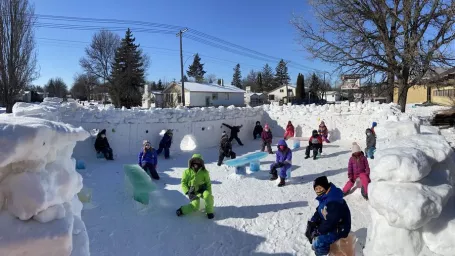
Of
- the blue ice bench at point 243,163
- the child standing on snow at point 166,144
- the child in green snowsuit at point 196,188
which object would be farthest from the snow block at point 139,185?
the child standing on snow at point 166,144

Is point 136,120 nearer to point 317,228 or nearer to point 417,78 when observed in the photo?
point 317,228

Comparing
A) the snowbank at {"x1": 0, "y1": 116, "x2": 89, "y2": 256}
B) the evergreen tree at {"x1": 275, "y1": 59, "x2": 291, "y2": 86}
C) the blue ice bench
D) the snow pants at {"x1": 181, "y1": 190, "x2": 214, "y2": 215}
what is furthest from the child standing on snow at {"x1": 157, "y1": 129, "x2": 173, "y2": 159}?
the evergreen tree at {"x1": 275, "y1": 59, "x2": 291, "y2": 86}

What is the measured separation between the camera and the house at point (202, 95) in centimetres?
3581

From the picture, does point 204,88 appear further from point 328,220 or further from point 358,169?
point 328,220

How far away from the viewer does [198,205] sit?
217 inches

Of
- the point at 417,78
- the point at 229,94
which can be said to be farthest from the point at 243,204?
the point at 229,94

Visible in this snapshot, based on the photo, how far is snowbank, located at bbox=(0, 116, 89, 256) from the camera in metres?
1.82

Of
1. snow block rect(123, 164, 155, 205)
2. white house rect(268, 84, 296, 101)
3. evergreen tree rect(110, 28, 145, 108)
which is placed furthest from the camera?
white house rect(268, 84, 296, 101)

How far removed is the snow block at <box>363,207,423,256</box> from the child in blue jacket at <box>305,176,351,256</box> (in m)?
0.85

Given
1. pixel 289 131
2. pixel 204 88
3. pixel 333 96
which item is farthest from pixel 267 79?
pixel 289 131

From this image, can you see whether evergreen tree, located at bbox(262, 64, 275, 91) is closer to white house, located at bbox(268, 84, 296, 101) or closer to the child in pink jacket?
white house, located at bbox(268, 84, 296, 101)

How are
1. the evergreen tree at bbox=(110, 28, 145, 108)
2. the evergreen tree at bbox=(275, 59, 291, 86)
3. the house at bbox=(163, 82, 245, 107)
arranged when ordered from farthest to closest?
the evergreen tree at bbox=(275, 59, 291, 86), the house at bbox=(163, 82, 245, 107), the evergreen tree at bbox=(110, 28, 145, 108)

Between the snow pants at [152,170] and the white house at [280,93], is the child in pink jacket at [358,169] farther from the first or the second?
the white house at [280,93]

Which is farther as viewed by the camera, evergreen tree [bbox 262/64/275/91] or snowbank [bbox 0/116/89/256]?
evergreen tree [bbox 262/64/275/91]
